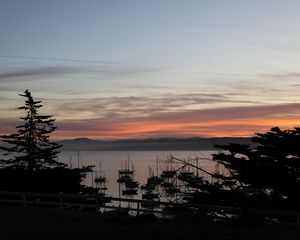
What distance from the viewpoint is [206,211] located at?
21.1m

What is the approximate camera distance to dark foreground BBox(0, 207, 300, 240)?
1686 centimetres

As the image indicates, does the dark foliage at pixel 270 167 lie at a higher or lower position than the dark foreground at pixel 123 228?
higher

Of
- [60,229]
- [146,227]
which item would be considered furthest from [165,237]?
[60,229]

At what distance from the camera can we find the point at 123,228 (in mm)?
18141

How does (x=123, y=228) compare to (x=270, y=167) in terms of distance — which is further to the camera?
(x=270, y=167)

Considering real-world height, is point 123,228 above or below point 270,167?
below

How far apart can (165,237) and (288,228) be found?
209 inches

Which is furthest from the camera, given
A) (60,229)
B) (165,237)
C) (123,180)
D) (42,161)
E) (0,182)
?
(123,180)

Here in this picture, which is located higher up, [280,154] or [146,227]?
[280,154]

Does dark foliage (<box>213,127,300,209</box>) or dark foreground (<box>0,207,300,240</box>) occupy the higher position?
dark foliage (<box>213,127,300,209</box>)

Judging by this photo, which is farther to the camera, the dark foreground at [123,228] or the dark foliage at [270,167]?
the dark foliage at [270,167]

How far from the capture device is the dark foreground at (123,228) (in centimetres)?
A: 1686

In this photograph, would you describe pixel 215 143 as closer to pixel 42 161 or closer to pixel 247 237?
pixel 247 237

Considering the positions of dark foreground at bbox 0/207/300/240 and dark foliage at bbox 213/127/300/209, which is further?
dark foliage at bbox 213/127/300/209
